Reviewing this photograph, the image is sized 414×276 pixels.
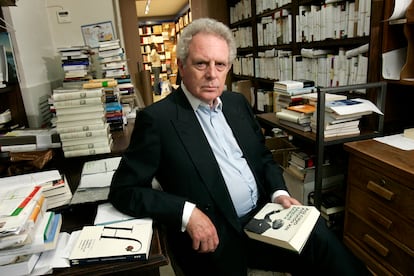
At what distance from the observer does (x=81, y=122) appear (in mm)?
1628

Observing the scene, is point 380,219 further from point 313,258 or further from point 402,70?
point 402,70

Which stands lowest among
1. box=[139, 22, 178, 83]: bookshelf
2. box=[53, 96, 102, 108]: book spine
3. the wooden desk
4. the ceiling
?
the wooden desk

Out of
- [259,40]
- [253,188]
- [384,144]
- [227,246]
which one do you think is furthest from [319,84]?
[227,246]

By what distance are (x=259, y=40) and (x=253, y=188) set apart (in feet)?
8.82

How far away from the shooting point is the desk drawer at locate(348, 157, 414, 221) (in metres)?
1.22

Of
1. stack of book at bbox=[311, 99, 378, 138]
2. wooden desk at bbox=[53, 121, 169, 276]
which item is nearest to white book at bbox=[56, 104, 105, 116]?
wooden desk at bbox=[53, 121, 169, 276]

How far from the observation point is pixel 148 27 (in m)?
10.6

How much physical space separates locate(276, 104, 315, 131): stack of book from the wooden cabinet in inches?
11.3

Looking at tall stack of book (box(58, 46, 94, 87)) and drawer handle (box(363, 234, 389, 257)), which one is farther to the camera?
tall stack of book (box(58, 46, 94, 87))

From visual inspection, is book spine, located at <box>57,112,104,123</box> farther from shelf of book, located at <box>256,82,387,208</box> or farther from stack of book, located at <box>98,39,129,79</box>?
stack of book, located at <box>98,39,129,79</box>

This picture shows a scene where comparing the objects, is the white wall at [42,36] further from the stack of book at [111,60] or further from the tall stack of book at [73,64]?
the stack of book at [111,60]

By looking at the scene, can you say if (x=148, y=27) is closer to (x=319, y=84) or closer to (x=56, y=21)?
(x=56, y=21)

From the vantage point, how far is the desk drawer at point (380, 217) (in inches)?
49.2

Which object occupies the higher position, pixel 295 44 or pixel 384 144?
pixel 295 44
